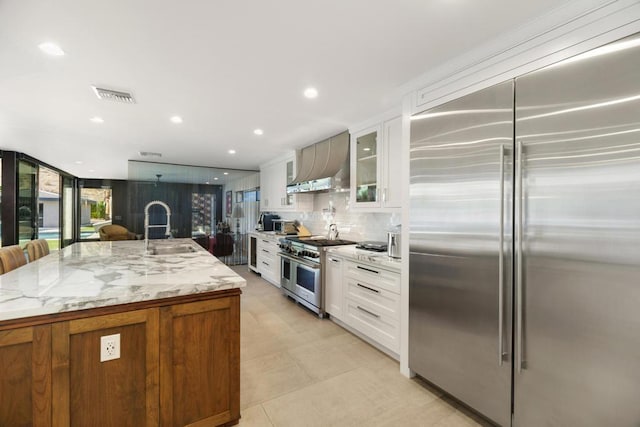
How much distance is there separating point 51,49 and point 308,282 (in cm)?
320

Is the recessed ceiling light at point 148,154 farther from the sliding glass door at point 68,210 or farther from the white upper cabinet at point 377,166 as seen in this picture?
the sliding glass door at point 68,210

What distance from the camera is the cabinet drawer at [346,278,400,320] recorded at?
245cm

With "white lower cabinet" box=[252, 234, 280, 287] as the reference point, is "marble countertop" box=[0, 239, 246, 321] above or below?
above

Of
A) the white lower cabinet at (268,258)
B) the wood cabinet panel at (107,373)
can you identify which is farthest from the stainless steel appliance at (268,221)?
the wood cabinet panel at (107,373)

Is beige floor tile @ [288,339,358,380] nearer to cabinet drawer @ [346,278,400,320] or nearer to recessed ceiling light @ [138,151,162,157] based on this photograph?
cabinet drawer @ [346,278,400,320]

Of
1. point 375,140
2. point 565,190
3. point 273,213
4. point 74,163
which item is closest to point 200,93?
point 375,140

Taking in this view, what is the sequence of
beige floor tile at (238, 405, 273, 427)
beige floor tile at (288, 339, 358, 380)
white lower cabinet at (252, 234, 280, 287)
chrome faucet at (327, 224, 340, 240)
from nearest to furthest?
1. beige floor tile at (238, 405, 273, 427)
2. beige floor tile at (288, 339, 358, 380)
3. chrome faucet at (327, 224, 340, 240)
4. white lower cabinet at (252, 234, 280, 287)

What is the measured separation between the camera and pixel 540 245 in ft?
4.79

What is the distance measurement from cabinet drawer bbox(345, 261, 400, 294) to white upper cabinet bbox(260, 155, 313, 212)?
2064 millimetres

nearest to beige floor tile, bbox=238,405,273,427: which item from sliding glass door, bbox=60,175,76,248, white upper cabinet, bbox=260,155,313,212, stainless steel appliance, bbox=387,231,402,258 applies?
stainless steel appliance, bbox=387,231,402,258

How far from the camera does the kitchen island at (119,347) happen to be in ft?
3.99

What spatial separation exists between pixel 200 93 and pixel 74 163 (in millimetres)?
5965

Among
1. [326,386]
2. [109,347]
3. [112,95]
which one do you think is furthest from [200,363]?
[112,95]

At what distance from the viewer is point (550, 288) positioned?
1421 mm
